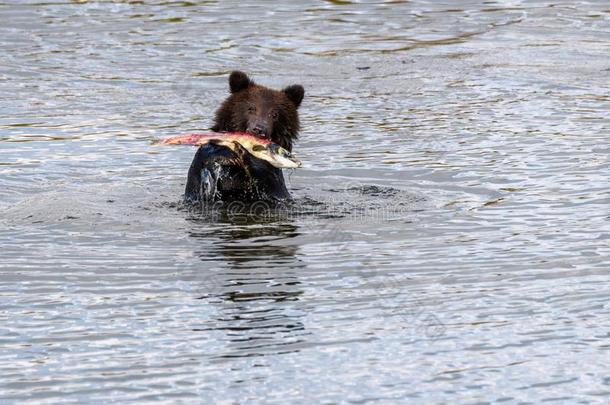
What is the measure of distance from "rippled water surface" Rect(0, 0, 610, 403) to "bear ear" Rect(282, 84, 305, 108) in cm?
88

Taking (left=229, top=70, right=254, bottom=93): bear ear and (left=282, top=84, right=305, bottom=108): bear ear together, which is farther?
(left=282, top=84, right=305, bottom=108): bear ear

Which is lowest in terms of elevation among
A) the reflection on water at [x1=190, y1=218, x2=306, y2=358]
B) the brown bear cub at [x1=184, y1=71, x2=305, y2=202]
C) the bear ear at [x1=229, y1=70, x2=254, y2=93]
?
the reflection on water at [x1=190, y1=218, x2=306, y2=358]

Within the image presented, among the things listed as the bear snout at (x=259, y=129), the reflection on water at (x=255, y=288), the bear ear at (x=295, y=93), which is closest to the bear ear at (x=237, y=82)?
the bear ear at (x=295, y=93)

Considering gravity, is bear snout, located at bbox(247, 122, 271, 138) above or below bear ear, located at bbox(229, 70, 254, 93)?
below

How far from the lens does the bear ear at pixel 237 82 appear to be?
448 inches

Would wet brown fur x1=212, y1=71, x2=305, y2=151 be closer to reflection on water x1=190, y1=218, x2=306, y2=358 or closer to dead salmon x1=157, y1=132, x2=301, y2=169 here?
dead salmon x1=157, y1=132, x2=301, y2=169

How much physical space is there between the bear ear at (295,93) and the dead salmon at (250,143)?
1252mm

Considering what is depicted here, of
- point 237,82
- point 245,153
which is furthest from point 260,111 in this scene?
point 245,153

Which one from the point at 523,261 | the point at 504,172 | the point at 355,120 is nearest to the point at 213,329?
the point at 523,261

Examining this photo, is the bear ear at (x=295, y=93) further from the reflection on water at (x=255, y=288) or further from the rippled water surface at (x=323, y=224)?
the reflection on water at (x=255, y=288)

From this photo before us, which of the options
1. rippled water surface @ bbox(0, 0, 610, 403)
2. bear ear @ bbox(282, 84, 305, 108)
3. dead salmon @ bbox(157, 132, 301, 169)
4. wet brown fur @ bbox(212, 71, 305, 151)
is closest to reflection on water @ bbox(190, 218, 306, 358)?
rippled water surface @ bbox(0, 0, 610, 403)

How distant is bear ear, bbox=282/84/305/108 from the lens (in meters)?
11.6

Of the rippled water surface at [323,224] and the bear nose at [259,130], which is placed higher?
the bear nose at [259,130]

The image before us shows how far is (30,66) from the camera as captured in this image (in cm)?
1786
